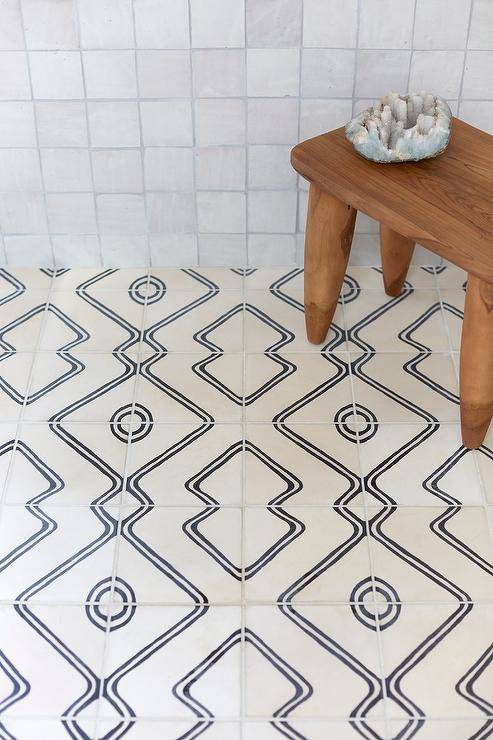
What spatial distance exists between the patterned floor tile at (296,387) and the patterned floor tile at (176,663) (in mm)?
450

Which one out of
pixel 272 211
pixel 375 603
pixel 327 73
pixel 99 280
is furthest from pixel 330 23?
pixel 375 603

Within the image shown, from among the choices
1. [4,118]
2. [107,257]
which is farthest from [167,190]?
[4,118]

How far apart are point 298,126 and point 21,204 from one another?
640 millimetres

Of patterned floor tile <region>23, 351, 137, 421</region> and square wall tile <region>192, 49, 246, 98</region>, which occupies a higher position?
square wall tile <region>192, 49, 246, 98</region>

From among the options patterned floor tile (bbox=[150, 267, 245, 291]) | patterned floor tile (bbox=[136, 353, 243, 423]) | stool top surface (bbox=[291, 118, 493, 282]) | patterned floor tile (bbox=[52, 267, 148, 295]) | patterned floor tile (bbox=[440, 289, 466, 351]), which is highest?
stool top surface (bbox=[291, 118, 493, 282])

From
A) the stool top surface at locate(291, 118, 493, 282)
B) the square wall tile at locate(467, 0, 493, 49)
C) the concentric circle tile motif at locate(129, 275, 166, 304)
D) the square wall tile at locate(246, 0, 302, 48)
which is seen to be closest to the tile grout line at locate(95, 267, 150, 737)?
the concentric circle tile motif at locate(129, 275, 166, 304)

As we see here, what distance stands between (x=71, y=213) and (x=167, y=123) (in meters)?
0.31

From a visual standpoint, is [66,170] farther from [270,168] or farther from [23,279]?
[270,168]

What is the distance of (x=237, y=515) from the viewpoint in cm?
158

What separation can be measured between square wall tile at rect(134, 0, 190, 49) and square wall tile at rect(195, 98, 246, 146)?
0.44 ft

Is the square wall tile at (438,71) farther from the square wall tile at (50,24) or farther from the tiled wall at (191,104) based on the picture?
the square wall tile at (50,24)

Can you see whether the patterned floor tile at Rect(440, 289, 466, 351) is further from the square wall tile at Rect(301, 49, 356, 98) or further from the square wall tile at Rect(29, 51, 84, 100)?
the square wall tile at Rect(29, 51, 84, 100)

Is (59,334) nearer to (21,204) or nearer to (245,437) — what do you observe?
(21,204)

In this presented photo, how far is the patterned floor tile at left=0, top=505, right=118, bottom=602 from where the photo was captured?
1.47 metres
